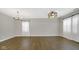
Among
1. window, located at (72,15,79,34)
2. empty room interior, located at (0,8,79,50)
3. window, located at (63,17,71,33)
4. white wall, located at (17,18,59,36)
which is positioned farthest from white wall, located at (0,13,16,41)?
window, located at (72,15,79,34)

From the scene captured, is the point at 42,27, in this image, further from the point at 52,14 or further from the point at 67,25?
the point at 67,25

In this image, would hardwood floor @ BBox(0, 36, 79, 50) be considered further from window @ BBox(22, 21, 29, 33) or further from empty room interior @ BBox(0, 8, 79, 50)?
window @ BBox(22, 21, 29, 33)

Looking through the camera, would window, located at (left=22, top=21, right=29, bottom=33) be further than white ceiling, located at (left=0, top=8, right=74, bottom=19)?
Yes

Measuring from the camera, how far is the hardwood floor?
137 centimetres

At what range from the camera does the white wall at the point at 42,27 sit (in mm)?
1484

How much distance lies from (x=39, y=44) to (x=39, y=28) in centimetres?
25

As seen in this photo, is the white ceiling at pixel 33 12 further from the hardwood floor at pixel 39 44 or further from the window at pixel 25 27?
the hardwood floor at pixel 39 44

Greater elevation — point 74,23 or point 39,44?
point 74,23

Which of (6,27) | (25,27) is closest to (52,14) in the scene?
(25,27)

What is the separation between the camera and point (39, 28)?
1.51m
